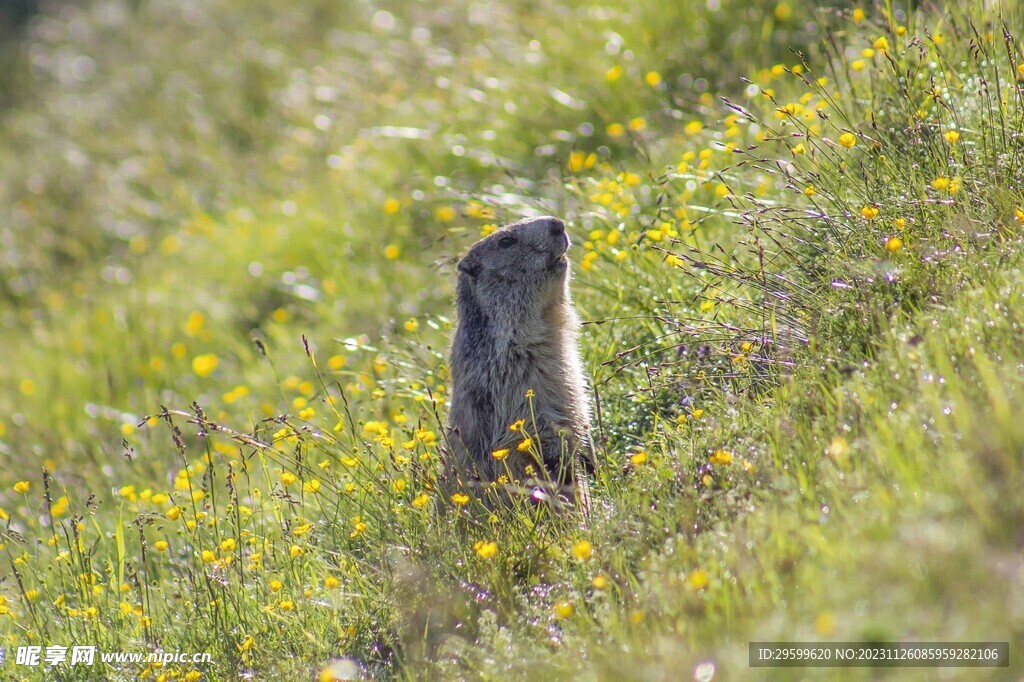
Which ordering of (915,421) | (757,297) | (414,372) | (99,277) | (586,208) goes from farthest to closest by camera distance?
(99,277), (586,208), (414,372), (757,297), (915,421)

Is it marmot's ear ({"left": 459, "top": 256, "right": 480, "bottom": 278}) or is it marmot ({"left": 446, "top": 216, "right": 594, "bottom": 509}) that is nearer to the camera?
marmot ({"left": 446, "top": 216, "right": 594, "bottom": 509})

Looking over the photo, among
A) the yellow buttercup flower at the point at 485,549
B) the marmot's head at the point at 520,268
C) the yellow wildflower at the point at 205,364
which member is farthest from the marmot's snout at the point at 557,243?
the yellow wildflower at the point at 205,364

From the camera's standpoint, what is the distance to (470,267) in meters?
5.67

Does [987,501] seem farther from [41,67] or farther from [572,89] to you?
[41,67]

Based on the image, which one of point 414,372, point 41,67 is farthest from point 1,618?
point 41,67

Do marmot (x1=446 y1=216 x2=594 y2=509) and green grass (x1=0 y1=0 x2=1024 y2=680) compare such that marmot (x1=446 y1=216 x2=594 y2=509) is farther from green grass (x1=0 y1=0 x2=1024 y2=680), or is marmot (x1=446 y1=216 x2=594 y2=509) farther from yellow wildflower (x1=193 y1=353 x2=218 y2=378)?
yellow wildflower (x1=193 y1=353 x2=218 y2=378)

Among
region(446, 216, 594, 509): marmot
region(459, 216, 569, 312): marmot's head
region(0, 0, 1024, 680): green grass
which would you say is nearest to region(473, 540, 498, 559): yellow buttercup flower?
region(0, 0, 1024, 680): green grass

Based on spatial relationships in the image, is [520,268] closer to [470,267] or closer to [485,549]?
[470,267]

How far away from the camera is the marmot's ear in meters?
5.65

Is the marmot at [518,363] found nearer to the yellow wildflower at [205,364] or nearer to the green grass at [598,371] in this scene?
the green grass at [598,371]

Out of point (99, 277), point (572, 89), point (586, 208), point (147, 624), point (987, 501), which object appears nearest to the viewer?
point (987, 501)

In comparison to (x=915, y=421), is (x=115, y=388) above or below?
below

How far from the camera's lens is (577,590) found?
3.75 metres

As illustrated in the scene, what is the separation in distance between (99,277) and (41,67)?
25.5 ft
